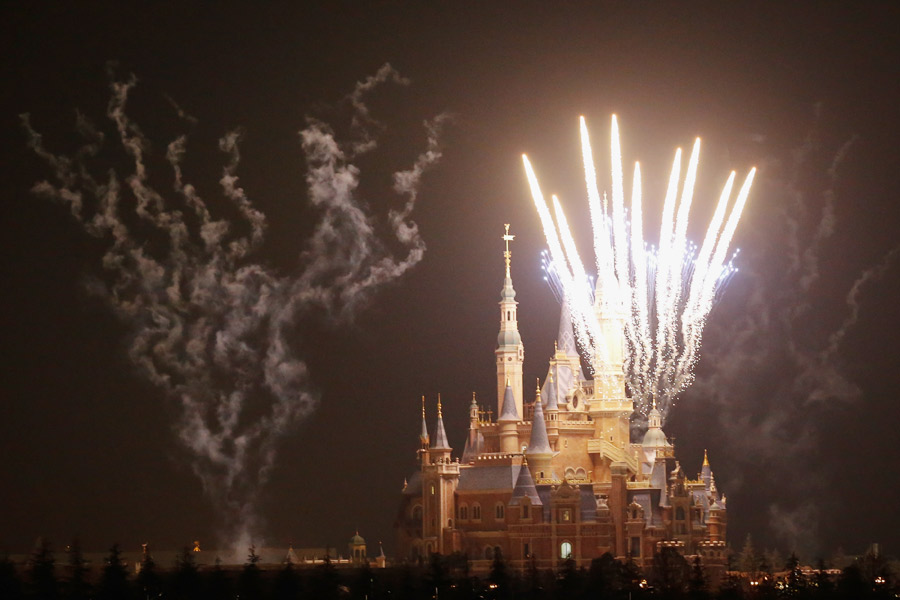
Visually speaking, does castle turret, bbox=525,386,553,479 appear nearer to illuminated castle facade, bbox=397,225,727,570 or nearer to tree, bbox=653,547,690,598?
illuminated castle facade, bbox=397,225,727,570

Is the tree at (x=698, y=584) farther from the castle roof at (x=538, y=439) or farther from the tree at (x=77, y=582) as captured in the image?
the tree at (x=77, y=582)

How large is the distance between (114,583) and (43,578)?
13.1 ft

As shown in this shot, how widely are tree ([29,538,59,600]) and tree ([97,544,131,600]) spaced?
2636 mm

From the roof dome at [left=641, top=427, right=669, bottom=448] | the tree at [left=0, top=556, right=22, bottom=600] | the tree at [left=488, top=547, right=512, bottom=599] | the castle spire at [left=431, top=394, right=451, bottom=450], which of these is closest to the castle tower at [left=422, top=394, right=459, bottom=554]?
the castle spire at [left=431, top=394, right=451, bottom=450]

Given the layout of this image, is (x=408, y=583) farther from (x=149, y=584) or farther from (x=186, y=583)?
(x=149, y=584)

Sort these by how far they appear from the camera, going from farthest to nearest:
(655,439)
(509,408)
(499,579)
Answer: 1. (655,439)
2. (509,408)
3. (499,579)

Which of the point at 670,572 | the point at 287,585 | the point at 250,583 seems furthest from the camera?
the point at 670,572

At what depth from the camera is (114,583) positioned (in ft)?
456

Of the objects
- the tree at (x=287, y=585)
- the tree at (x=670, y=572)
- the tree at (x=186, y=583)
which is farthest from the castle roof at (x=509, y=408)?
the tree at (x=186, y=583)

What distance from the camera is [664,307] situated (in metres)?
157

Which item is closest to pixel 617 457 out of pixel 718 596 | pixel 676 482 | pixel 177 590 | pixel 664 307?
pixel 676 482

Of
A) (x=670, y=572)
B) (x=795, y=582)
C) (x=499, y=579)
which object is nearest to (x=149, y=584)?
(x=499, y=579)

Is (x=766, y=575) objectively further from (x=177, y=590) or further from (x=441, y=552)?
(x=177, y=590)

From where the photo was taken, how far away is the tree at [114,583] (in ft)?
452
